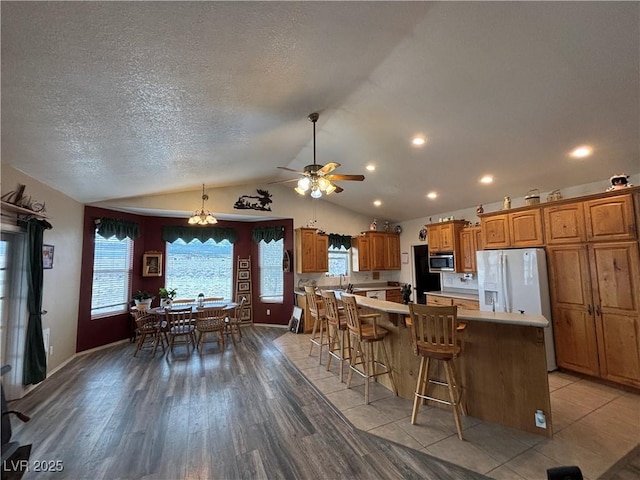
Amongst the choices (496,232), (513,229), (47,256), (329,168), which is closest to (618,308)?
(513,229)

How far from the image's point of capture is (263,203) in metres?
6.11

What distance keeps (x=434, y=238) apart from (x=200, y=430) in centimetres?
518

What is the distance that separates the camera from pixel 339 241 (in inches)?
267

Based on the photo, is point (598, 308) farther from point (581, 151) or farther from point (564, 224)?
point (581, 151)

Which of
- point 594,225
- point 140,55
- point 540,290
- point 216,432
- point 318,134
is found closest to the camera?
point 140,55

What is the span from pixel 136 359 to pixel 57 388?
42.3 inches

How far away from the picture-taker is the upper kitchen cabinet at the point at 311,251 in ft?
20.3

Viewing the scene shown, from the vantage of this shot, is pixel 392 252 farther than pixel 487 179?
Yes

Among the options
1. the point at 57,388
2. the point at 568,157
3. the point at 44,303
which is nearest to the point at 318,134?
the point at 568,157

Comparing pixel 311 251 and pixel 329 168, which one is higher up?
pixel 329 168

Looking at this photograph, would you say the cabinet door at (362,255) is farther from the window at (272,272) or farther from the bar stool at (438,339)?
the bar stool at (438,339)

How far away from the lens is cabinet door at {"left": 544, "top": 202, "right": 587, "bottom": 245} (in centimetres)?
337

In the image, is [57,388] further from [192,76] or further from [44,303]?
[192,76]

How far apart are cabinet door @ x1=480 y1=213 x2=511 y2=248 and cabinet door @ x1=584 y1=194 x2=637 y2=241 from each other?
957mm
